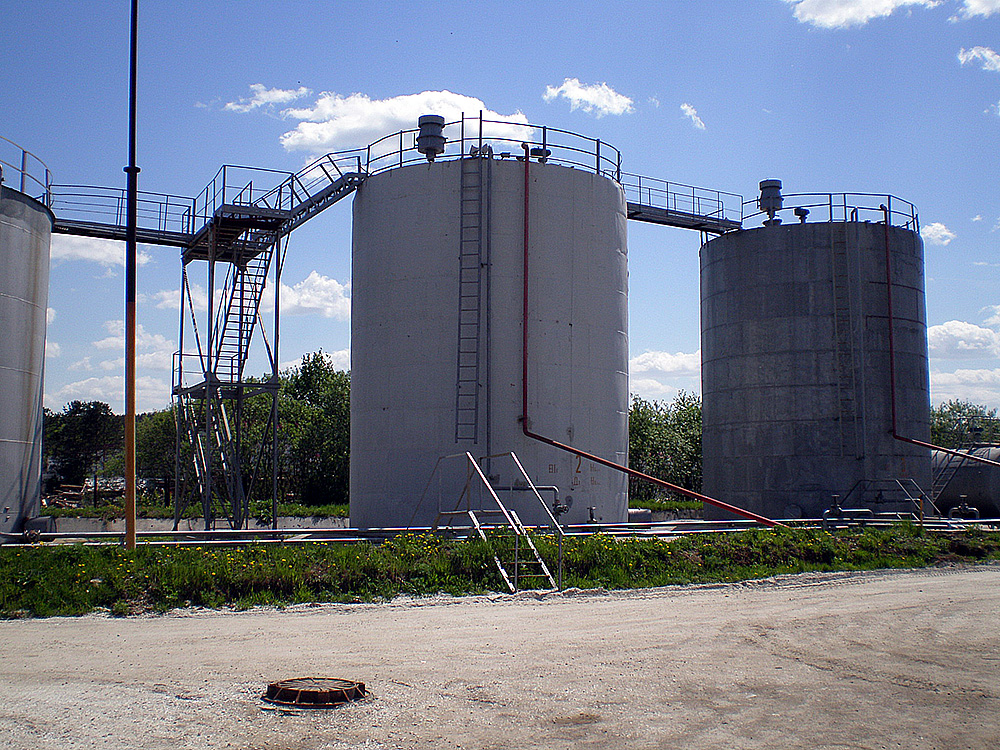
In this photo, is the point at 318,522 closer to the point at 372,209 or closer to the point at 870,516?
the point at 372,209

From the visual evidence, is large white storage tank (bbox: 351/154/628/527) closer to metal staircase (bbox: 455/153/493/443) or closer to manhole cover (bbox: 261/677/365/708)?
metal staircase (bbox: 455/153/493/443)

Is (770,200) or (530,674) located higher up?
(770,200)

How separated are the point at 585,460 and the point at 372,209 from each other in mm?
8491

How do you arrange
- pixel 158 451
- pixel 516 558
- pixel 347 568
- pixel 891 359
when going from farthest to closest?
pixel 158 451 < pixel 891 359 < pixel 516 558 < pixel 347 568

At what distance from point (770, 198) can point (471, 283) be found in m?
13.8

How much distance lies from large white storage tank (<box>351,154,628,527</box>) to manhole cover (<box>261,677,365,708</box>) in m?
13.8

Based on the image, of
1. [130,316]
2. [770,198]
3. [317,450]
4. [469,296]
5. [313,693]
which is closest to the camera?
[313,693]

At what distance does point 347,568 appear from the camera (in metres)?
14.7

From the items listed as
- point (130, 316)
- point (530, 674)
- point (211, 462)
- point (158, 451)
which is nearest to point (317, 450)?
point (158, 451)

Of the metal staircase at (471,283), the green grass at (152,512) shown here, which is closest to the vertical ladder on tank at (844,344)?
the metal staircase at (471,283)

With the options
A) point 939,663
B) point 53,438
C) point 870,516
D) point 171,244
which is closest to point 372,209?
point 171,244

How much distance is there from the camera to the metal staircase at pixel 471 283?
2273 cm

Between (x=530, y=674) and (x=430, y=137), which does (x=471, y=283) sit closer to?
(x=430, y=137)

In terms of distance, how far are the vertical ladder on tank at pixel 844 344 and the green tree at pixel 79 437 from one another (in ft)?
198
